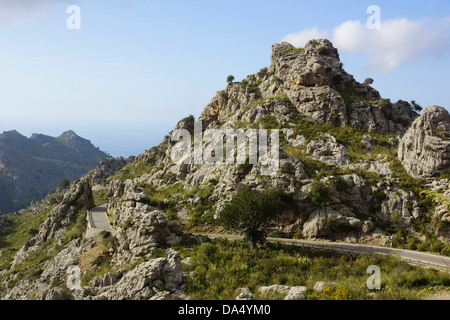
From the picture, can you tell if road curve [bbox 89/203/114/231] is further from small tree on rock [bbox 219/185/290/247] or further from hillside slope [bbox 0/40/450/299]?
small tree on rock [bbox 219/185/290/247]

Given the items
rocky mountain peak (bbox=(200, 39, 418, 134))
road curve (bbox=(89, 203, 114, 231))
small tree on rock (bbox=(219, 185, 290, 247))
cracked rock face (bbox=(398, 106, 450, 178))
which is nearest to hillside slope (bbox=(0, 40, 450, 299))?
cracked rock face (bbox=(398, 106, 450, 178))

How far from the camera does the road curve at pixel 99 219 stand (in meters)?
43.2

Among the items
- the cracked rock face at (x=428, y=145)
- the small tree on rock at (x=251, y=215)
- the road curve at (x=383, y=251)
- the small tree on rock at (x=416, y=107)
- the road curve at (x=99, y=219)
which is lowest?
the road curve at (x=383, y=251)

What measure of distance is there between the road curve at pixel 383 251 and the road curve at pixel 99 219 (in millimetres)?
19606

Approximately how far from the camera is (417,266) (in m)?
27.2

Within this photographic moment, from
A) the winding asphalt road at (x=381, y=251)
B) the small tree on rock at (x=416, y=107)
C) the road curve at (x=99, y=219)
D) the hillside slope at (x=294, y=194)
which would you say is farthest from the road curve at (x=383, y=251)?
the small tree on rock at (x=416, y=107)

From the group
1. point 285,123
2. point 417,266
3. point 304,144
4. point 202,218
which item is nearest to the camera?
point 417,266

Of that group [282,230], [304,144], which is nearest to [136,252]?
[282,230]

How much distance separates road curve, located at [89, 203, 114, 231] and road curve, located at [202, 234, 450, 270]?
19.6 metres

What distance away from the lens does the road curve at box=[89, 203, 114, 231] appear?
43.2 meters

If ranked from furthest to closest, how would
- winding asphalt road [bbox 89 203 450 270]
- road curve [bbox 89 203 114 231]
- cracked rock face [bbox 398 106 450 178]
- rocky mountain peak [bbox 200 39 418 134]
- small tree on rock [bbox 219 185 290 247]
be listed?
rocky mountain peak [bbox 200 39 418 134]
road curve [bbox 89 203 114 231]
cracked rock face [bbox 398 106 450 178]
small tree on rock [bbox 219 185 290 247]
winding asphalt road [bbox 89 203 450 270]

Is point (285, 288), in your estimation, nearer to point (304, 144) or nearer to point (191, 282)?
point (191, 282)

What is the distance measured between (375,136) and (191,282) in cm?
4732

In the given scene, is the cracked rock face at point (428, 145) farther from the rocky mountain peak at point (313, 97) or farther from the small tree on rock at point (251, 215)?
the small tree on rock at point (251, 215)
